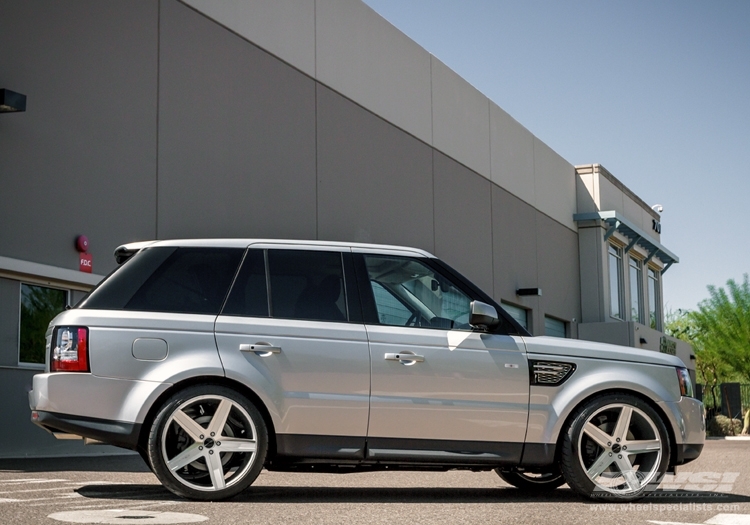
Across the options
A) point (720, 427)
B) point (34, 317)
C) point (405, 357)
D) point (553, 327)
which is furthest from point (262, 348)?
point (720, 427)

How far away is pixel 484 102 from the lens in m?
30.6

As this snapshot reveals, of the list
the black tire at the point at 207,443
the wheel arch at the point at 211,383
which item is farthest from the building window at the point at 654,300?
the black tire at the point at 207,443

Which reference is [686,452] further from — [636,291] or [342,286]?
[636,291]

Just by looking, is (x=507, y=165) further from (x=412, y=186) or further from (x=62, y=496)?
(x=62, y=496)

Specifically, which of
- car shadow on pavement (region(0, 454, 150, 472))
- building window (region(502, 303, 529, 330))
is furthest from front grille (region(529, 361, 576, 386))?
building window (region(502, 303, 529, 330))

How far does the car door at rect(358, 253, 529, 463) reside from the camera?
7148 mm

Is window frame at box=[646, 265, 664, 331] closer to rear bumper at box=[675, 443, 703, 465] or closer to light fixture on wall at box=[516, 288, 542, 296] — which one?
light fixture on wall at box=[516, 288, 542, 296]

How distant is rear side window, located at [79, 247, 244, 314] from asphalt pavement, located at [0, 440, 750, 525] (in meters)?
1.31

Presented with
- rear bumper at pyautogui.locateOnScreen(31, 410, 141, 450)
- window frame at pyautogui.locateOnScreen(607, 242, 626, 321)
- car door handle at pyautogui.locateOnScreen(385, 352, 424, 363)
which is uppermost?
window frame at pyautogui.locateOnScreen(607, 242, 626, 321)

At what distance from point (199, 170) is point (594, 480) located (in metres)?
11.7

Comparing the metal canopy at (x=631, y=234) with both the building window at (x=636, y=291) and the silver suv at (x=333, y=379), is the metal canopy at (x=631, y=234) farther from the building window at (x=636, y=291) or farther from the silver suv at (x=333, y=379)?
the silver suv at (x=333, y=379)

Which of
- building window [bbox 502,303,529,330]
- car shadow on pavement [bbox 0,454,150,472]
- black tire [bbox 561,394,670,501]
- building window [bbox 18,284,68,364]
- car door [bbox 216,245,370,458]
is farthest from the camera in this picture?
building window [bbox 502,303,529,330]

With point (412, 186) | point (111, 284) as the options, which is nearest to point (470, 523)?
point (111, 284)

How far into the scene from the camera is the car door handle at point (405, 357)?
7.16 metres
